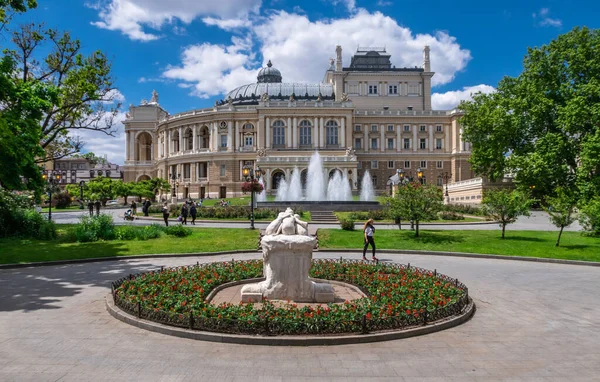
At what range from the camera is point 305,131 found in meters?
73.1

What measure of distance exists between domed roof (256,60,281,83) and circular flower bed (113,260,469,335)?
79.4 m

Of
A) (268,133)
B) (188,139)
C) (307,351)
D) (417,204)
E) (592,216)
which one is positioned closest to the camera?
(307,351)

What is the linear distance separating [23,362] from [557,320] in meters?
10.3

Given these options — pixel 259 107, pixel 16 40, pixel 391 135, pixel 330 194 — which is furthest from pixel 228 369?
pixel 391 135

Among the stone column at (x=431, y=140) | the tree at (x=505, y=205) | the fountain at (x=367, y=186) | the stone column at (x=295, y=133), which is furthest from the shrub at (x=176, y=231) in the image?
the stone column at (x=431, y=140)

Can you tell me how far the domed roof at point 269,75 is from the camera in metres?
87.8

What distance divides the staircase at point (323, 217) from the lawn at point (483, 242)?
7691mm

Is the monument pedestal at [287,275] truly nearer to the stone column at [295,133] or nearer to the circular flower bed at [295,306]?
the circular flower bed at [295,306]

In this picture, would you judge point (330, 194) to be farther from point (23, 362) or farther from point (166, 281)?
point (23, 362)

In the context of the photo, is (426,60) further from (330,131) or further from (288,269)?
(288,269)

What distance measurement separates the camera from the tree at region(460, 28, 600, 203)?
33.3m

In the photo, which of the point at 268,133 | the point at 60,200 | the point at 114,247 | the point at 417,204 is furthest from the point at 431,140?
the point at 114,247

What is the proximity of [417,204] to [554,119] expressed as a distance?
23353 millimetres

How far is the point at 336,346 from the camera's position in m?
7.48
